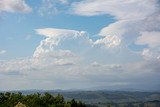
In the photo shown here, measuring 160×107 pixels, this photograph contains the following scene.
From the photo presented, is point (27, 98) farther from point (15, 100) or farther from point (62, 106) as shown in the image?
point (62, 106)

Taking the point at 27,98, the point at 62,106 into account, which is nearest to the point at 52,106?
the point at 62,106

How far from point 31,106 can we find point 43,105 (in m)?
13.5

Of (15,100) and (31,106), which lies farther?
(15,100)

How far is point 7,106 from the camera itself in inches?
7382

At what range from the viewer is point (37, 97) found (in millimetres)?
198000

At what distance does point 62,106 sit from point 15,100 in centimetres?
3080

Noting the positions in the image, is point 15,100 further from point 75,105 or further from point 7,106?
point 75,105

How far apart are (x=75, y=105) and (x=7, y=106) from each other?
40057 mm

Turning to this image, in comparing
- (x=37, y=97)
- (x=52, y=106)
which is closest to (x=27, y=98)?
(x=37, y=97)

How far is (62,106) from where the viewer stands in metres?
189

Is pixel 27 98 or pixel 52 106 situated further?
pixel 27 98

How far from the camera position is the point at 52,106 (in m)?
182

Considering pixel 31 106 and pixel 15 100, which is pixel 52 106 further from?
pixel 15 100

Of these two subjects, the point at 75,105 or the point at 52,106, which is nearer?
the point at 52,106
